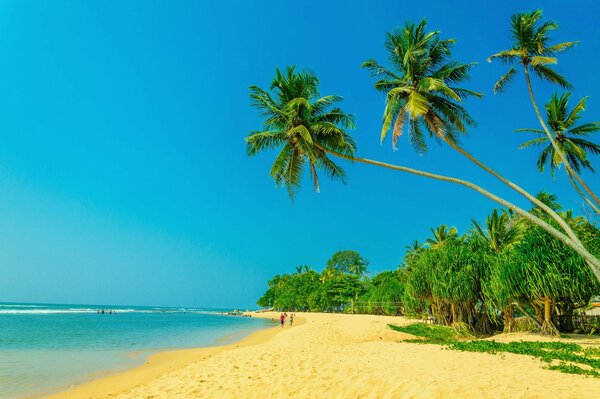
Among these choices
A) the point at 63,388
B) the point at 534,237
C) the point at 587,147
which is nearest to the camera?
the point at 63,388

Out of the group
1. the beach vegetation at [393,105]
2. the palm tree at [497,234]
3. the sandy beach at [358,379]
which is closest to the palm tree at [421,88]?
the beach vegetation at [393,105]

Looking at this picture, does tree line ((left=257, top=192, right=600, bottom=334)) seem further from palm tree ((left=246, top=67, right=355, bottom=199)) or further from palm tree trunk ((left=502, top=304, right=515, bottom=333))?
palm tree ((left=246, top=67, right=355, bottom=199))

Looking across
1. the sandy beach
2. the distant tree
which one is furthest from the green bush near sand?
the distant tree

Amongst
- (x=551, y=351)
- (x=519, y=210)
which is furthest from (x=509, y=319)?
(x=519, y=210)

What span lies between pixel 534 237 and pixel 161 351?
63.1ft

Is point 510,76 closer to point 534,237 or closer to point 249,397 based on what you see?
point 534,237

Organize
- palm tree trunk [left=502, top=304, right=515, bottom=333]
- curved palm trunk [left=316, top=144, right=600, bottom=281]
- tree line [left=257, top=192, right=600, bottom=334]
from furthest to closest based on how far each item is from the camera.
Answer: palm tree trunk [left=502, top=304, right=515, bottom=333]
tree line [left=257, top=192, right=600, bottom=334]
curved palm trunk [left=316, top=144, right=600, bottom=281]

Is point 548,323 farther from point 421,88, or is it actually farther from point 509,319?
point 421,88

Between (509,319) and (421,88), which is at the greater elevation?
(421,88)

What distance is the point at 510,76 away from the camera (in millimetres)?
16391

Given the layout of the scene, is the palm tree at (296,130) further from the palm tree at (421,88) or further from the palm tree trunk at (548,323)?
the palm tree trunk at (548,323)

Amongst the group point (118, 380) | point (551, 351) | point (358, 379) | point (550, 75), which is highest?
point (550, 75)

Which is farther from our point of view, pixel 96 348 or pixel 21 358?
pixel 96 348

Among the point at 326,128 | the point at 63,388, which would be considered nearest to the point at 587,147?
the point at 326,128
